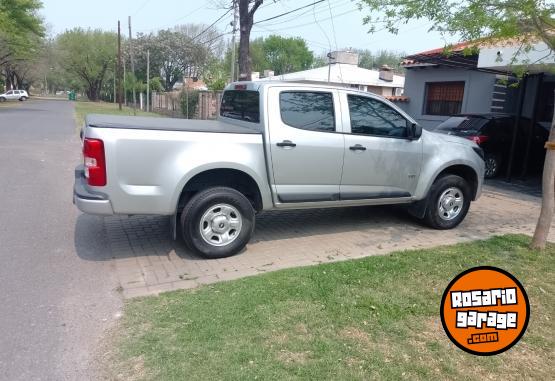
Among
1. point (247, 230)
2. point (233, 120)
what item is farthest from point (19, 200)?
point (247, 230)

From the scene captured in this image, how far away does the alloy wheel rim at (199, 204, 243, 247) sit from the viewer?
4.83m

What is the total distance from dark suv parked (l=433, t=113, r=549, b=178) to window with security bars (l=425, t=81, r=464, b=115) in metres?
3.80

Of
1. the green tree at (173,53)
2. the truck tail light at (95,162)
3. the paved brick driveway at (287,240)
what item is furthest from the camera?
the green tree at (173,53)

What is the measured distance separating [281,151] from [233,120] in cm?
116

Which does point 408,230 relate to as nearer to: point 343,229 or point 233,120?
point 343,229

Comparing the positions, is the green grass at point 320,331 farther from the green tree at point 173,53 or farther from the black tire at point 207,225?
the green tree at point 173,53

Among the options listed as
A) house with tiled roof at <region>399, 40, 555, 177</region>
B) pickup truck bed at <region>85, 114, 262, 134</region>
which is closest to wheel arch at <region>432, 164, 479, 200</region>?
A: pickup truck bed at <region>85, 114, 262, 134</region>

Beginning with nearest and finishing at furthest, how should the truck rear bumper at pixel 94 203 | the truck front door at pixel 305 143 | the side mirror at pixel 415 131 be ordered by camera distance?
the truck rear bumper at pixel 94 203, the truck front door at pixel 305 143, the side mirror at pixel 415 131

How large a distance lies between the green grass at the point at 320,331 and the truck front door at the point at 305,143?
41.4 inches

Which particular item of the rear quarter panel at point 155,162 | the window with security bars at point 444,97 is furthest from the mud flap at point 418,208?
the window with security bars at point 444,97

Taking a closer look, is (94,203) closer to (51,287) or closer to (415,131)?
(51,287)

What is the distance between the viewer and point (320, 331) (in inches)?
133

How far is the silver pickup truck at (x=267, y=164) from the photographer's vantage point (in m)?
4.43

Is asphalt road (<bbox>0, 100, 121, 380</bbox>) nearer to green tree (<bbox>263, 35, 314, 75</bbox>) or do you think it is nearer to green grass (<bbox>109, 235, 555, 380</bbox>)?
green grass (<bbox>109, 235, 555, 380</bbox>)
